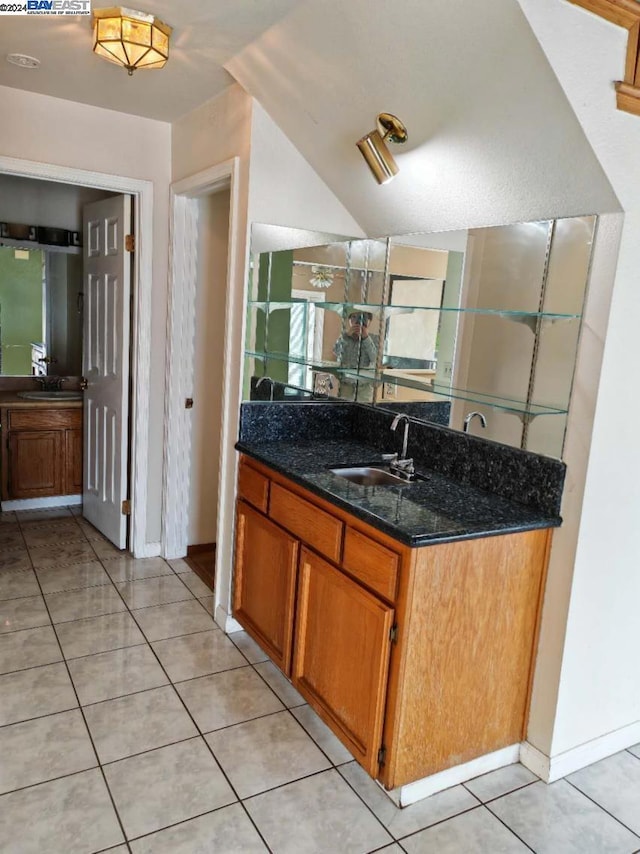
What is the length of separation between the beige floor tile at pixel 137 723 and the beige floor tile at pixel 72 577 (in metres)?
1.03

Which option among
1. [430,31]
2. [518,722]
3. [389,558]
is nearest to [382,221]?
[430,31]

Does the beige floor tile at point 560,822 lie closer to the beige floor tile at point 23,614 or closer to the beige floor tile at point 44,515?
the beige floor tile at point 23,614

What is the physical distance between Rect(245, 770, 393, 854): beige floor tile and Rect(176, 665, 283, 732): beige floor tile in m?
0.38

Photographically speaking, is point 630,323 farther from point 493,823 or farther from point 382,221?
point 493,823

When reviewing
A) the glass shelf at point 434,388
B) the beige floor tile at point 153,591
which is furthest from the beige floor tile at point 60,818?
the glass shelf at point 434,388

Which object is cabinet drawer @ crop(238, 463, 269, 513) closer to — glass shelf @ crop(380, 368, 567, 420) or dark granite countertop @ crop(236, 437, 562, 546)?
dark granite countertop @ crop(236, 437, 562, 546)

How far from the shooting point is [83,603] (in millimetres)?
3066

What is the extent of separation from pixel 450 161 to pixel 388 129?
232mm

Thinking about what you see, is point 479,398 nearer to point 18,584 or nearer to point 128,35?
point 128,35

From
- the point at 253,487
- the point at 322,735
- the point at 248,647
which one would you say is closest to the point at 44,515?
the point at 248,647

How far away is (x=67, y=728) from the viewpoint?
218 cm

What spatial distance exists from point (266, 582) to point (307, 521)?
451mm

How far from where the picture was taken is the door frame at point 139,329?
323 centimetres

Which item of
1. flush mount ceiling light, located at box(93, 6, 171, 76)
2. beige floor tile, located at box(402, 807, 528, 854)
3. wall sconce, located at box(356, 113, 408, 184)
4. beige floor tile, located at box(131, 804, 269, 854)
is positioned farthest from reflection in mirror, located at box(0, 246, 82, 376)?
beige floor tile, located at box(402, 807, 528, 854)
